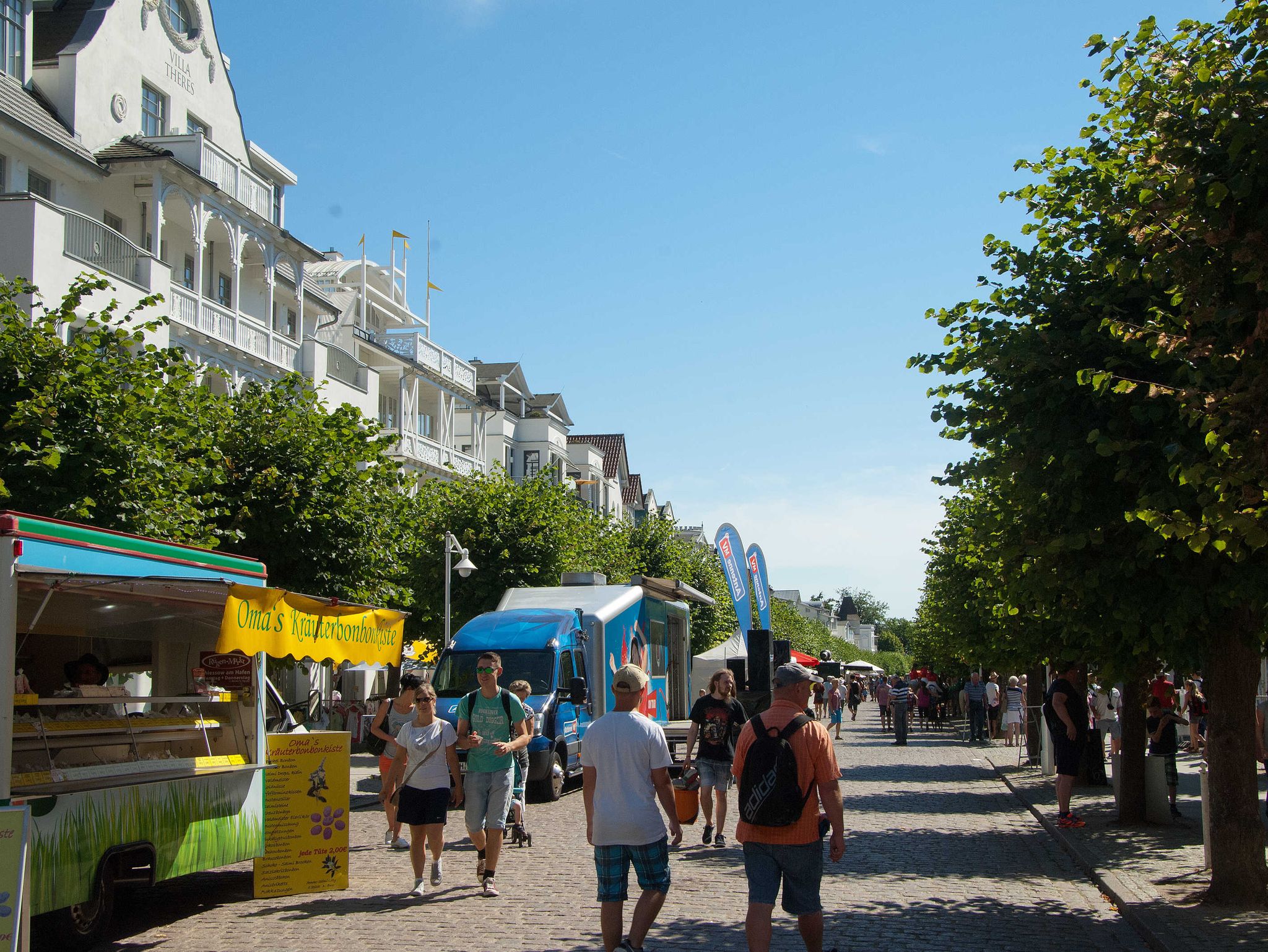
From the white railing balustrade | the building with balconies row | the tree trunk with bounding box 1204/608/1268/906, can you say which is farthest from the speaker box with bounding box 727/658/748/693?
the white railing balustrade

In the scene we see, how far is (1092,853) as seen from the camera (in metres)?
12.4

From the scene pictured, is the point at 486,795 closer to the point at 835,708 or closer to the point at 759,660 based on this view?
the point at 759,660

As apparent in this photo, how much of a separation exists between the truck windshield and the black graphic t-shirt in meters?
5.56

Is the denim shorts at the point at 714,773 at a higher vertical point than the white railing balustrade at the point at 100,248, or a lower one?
lower

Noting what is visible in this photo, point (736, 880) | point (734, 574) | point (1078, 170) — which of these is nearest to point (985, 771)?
point (734, 574)

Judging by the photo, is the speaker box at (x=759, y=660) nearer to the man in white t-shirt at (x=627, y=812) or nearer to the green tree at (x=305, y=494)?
the green tree at (x=305, y=494)

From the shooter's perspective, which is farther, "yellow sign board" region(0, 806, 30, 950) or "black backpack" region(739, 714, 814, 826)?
"black backpack" region(739, 714, 814, 826)

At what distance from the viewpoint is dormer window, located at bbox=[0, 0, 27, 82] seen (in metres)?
25.4

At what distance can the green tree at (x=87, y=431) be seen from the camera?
12.8 m

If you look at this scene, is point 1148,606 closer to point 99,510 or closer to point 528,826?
point 528,826

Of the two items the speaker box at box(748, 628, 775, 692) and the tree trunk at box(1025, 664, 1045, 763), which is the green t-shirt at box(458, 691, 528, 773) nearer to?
the speaker box at box(748, 628, 775, 692)

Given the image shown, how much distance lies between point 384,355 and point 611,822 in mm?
38341

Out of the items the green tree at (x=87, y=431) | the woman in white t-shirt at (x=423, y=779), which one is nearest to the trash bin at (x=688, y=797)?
the woman in white t-shirt at (x=423, y=779)

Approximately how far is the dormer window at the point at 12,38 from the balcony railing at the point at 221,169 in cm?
315
